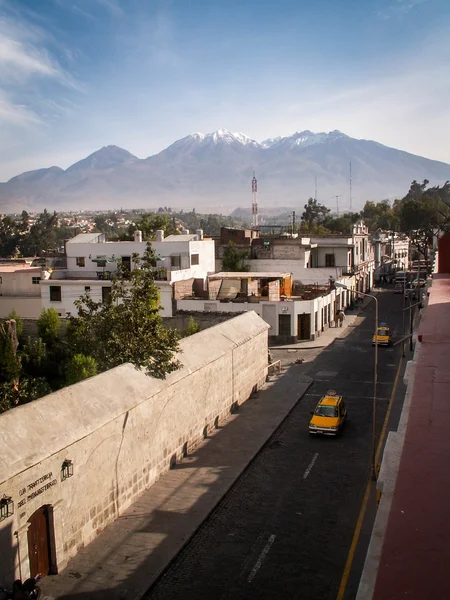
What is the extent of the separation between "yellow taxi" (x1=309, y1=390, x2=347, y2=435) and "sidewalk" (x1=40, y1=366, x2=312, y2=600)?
6.20 feet

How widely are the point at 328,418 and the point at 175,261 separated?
1059 inches

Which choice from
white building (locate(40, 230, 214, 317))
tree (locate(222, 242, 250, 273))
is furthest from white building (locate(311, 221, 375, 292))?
white building (locate(40, 230, 214, 317))

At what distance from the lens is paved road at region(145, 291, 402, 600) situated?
13.6 m

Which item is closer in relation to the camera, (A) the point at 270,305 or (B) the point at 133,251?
(A) the point at 270,305

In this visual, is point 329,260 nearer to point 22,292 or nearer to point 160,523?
point 22,292

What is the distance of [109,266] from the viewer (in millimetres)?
48500

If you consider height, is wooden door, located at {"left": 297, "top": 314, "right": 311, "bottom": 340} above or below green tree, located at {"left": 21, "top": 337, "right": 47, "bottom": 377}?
below

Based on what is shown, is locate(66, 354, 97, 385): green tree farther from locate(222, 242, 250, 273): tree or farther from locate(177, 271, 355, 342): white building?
locate(222, 242, 250, 273): tree

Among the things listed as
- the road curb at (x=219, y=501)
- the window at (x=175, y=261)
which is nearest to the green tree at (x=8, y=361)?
the road curb at (x=219, y=501)

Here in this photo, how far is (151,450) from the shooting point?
18.6 m

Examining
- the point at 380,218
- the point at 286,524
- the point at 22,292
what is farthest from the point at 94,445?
the point at 380,218

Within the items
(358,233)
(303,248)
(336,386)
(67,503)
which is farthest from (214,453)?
(358,233)

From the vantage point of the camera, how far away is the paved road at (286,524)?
13578 millimetres

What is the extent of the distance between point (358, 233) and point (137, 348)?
58845mm
